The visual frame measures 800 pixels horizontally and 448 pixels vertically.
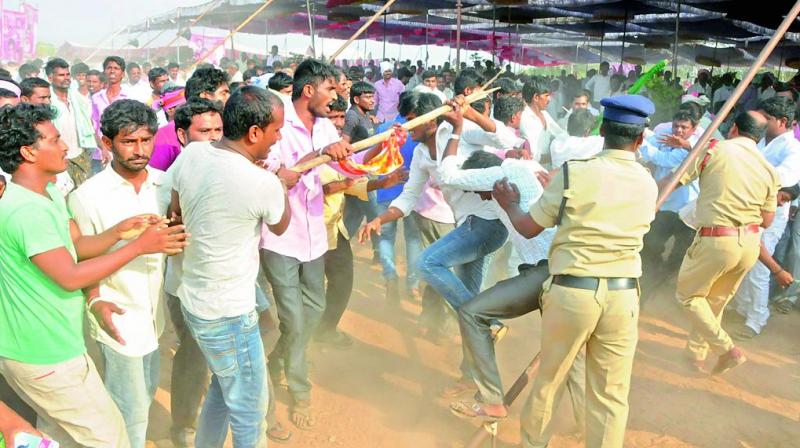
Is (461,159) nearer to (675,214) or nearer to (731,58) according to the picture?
(675,214)

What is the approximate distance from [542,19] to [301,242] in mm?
16282

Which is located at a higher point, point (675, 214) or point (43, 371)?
point (43, 371)

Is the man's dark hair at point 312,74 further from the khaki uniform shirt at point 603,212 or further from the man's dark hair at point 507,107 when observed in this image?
the man's dark hair at point 507,107

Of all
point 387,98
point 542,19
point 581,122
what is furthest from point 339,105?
point 542,19

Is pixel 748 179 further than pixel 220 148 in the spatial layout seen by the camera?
Yes

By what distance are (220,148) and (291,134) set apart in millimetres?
1222

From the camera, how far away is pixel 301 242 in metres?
3.73

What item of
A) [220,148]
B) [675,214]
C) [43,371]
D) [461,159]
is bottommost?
[675,214]

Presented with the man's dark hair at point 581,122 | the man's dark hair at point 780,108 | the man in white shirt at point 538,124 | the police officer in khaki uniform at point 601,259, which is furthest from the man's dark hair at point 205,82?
the man's dark hair at point 581,122

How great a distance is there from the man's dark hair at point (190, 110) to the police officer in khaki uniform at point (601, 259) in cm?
181

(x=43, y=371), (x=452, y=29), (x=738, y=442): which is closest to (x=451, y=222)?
(x=738, y=442)

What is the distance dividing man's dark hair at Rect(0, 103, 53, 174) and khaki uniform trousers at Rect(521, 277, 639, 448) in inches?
89.4

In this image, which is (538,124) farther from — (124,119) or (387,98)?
(387,98)

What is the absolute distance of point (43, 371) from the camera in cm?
227
